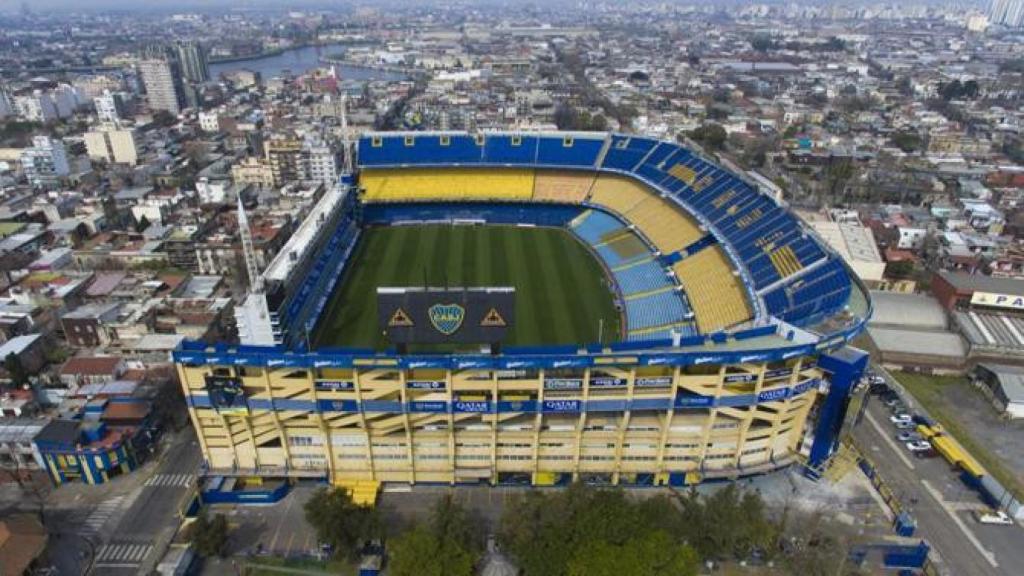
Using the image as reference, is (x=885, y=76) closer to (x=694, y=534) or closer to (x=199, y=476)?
(x=694, y=534)

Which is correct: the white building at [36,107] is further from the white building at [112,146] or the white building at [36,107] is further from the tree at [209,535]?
the tree at [209,535]

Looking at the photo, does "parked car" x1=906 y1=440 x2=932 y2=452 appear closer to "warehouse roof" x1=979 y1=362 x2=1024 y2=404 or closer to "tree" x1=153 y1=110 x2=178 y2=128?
"warehouse roof" x1=979 y1=362 x2=1024 y2=404

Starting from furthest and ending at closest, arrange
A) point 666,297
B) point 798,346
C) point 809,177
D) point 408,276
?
point 809,177 → point 408,276 → point 666,297 → point 798,346

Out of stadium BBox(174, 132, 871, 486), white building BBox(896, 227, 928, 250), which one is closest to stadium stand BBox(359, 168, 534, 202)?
stadium BBox(174, 132, 871, 486)

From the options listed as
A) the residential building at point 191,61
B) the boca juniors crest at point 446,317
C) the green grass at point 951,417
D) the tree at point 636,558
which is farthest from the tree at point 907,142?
the residential building at point 191,61

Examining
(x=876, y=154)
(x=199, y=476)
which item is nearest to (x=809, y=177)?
(x=876, y=154)

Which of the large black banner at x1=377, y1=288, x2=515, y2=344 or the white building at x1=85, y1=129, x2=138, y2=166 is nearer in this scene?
the large black banner at x1=377, y1=288, x2=515, y2=344

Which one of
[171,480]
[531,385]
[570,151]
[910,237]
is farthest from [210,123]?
[910,237]
